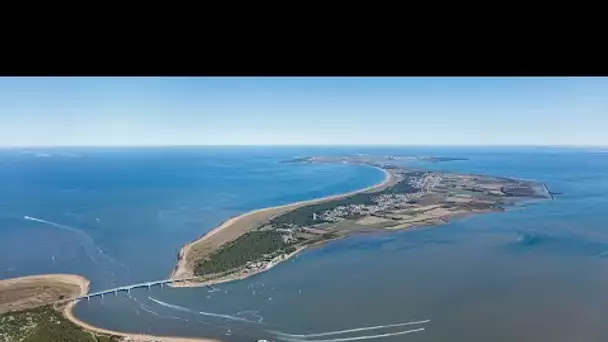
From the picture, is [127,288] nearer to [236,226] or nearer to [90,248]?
[90,248]

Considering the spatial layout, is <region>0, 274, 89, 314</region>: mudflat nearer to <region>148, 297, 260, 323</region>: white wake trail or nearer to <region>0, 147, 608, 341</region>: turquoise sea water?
<region>0, 147, 608, 341</region>: turquoise sea water

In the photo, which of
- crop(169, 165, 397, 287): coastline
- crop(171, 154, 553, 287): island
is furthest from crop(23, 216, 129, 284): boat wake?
crop(171, 154, 553, 287): island

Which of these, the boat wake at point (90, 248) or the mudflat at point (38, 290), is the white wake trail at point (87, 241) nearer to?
the boat wake at point (90, 248)

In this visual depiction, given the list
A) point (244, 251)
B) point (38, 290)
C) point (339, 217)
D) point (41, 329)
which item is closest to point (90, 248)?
point (38, 290)

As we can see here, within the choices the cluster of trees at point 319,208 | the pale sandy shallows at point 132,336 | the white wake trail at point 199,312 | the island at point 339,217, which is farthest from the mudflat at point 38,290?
the cluster of trees at point 319,208
